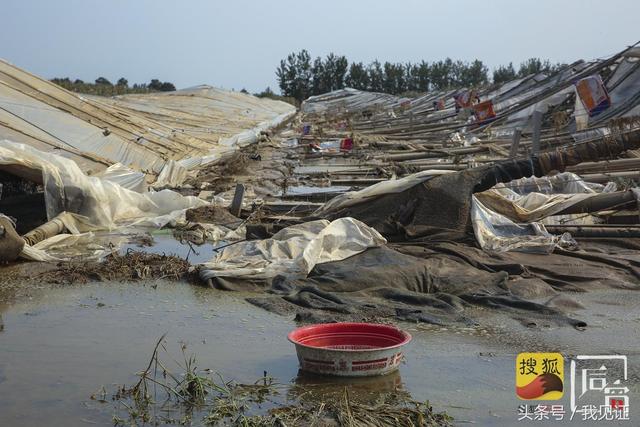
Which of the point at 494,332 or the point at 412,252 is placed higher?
the point at 412,252

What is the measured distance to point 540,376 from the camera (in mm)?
4371

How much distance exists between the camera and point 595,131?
15.9m

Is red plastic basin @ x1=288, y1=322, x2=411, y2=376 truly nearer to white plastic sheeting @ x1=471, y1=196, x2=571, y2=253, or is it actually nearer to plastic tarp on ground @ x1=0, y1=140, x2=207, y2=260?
white plastic sheeting @ x1=471, y1=196, x2=571, y2=253

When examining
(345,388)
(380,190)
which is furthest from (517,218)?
(345,388)

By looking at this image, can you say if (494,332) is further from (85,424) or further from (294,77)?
(294,77)

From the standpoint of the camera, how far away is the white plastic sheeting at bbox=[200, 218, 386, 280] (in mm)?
6898

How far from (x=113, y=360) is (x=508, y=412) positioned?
7.34 feet

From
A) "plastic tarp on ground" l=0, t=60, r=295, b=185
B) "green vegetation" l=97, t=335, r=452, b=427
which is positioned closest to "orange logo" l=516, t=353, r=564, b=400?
"green vegetation" l=97, t=335, r=452, b=427

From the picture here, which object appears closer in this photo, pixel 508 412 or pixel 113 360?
pixel 508 412

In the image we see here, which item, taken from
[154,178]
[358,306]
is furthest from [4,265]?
[154,178]

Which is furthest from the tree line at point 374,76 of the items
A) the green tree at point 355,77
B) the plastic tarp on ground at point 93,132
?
the plastic tarp on ground at point 93,132

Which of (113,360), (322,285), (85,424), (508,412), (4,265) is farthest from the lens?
(4,265)

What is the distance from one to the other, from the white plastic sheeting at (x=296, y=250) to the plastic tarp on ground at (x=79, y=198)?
2.21m

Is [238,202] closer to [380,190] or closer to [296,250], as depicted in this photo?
[380,190]
